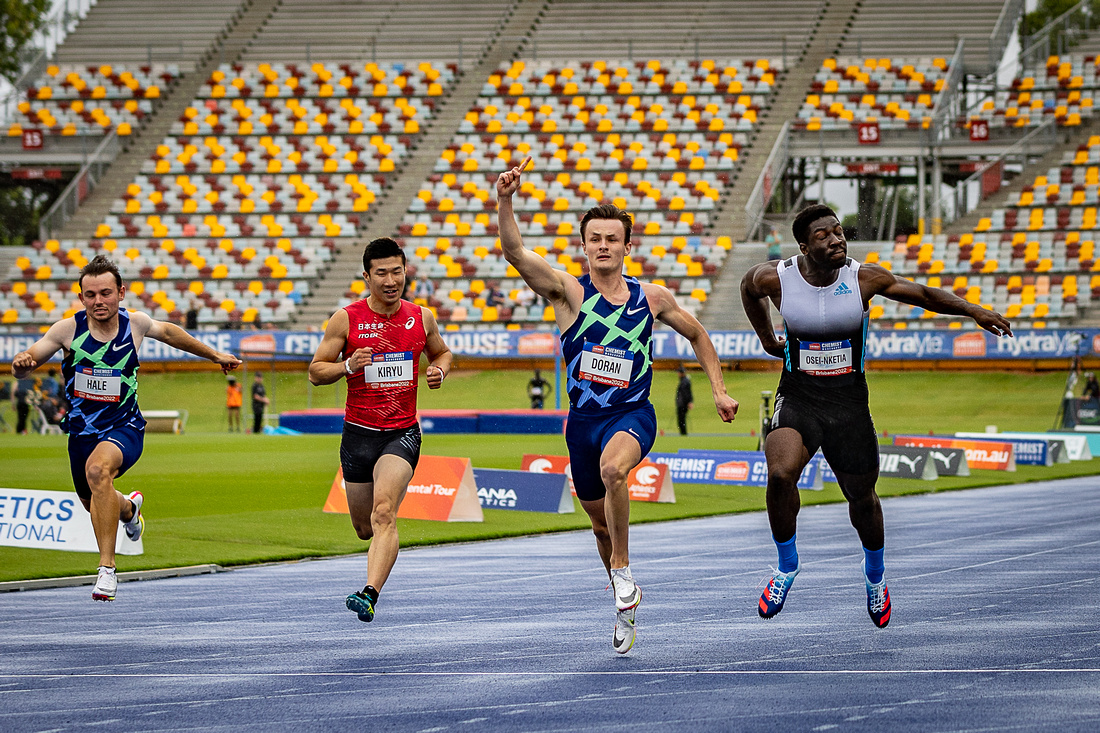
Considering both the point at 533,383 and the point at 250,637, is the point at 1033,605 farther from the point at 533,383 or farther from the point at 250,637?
the point at 533,383

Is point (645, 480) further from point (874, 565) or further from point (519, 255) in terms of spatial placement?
point (519, 255)

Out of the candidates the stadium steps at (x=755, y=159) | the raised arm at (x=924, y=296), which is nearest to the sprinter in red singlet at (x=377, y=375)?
the raised arm at (x=924, y=296)

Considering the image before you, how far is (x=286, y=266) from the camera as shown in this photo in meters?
42.3

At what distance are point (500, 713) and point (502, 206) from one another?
9.15 ft

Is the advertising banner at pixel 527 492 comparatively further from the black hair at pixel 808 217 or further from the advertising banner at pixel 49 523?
the black hair at pixel 808 217

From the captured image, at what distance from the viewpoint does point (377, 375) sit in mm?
8078

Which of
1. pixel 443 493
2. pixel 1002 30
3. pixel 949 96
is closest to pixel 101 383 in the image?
pixel 443 493

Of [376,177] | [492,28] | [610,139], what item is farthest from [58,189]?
[610,139]

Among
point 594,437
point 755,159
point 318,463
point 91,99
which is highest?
point 91,99

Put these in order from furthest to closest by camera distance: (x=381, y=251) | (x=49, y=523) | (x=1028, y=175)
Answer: (x=1028, y=175), (x=49, y=523), (x=381, y=251)

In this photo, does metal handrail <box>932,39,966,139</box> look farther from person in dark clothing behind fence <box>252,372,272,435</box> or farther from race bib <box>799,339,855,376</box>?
race bib <box>799,339,855,376</box>

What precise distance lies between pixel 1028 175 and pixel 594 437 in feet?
126

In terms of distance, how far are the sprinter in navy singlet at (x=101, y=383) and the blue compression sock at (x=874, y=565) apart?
16.1ft

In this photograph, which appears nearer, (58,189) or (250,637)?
(250,637)
